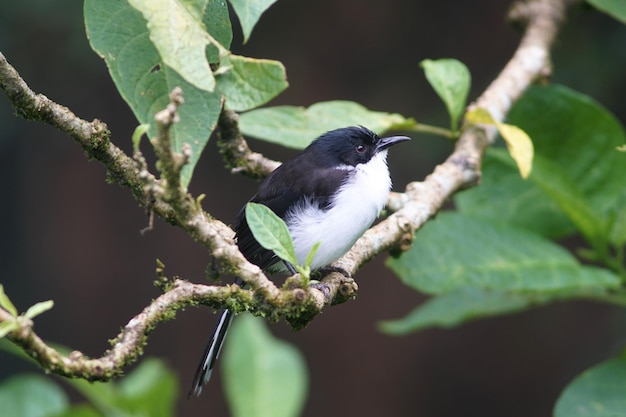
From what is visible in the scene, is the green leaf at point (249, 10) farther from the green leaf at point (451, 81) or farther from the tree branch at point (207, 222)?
the green leaf at point (451, 81)

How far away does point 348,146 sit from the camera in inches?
131

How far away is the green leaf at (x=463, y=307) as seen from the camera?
9.74 feet

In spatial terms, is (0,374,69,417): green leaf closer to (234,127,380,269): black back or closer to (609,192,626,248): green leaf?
(234,127,380,269): black back

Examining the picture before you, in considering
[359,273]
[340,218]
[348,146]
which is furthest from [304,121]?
[359,273]

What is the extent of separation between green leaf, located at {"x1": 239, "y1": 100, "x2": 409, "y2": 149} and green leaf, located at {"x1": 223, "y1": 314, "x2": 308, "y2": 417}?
2.00ft

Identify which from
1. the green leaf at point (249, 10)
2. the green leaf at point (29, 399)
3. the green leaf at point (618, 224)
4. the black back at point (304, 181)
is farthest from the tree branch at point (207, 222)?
the green leaf at point (29, 399)

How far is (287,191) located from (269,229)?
117cm

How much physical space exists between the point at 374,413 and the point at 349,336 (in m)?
0.69

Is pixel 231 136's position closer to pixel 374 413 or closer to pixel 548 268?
pixel 548 268

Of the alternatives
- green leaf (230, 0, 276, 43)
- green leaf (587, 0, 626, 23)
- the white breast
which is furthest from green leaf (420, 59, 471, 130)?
green leaf (230, 0, 276, 43)

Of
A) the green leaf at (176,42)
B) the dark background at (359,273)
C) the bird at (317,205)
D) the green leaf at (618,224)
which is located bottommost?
the dark background at (359,273)

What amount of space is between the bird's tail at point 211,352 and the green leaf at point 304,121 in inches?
23.7

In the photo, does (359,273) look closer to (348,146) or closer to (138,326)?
(348,146)

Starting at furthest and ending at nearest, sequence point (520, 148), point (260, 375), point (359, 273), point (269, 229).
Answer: point (359, 273) < point (260, 375) < point (520, 148) < point (269, 229)
